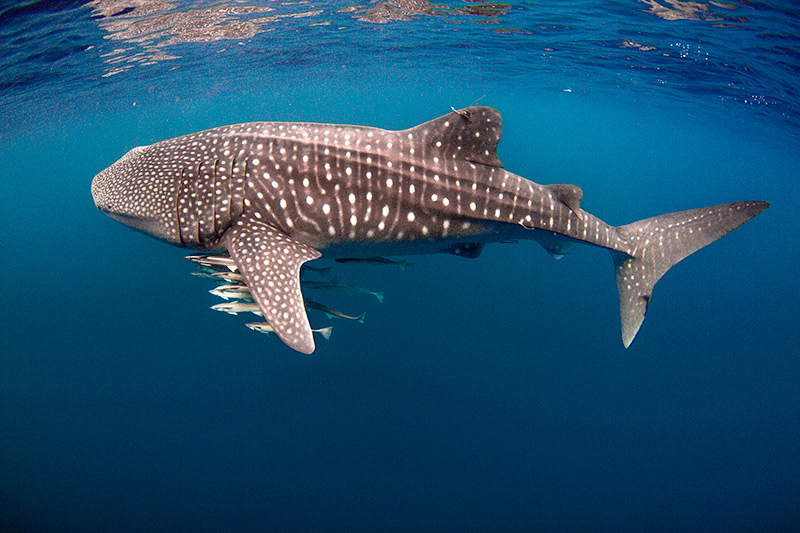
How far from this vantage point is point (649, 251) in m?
4.58

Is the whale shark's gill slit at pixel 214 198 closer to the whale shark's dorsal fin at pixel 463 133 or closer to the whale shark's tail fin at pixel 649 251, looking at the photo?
the whale shark's dorsal fin at pixel 463 133

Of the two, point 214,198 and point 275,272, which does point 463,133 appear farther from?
point 214,198

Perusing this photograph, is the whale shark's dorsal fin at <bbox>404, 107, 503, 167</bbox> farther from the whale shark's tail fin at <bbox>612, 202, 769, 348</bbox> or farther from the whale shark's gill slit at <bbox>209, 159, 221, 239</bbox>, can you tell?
the whale shark's tail fin at <bbox>612, 202, 769, 348</bbox>

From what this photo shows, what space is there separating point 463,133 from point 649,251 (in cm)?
312

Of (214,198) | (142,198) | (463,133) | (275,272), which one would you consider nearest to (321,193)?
(275,272)

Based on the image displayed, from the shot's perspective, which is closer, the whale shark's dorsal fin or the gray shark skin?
the gray shark skin

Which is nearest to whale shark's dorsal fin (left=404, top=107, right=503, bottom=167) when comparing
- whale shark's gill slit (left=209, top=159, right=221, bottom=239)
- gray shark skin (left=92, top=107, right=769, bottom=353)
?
gray shark skin (left=92, top=107, right=769, bottom=353)

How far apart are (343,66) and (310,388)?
21.8 meters

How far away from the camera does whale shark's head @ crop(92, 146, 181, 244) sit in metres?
3.49

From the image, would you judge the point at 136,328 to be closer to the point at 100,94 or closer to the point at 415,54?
the point at 100,94

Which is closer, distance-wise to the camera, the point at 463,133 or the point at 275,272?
the point at 275,272

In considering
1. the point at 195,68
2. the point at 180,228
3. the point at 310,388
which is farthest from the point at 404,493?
the point at 195,68

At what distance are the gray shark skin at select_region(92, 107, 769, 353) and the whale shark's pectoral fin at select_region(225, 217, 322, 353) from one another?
1cm

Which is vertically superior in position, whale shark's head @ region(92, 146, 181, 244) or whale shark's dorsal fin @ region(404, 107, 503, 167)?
whale shark's dorsal fin @ region(404, 107, 503, 167)
